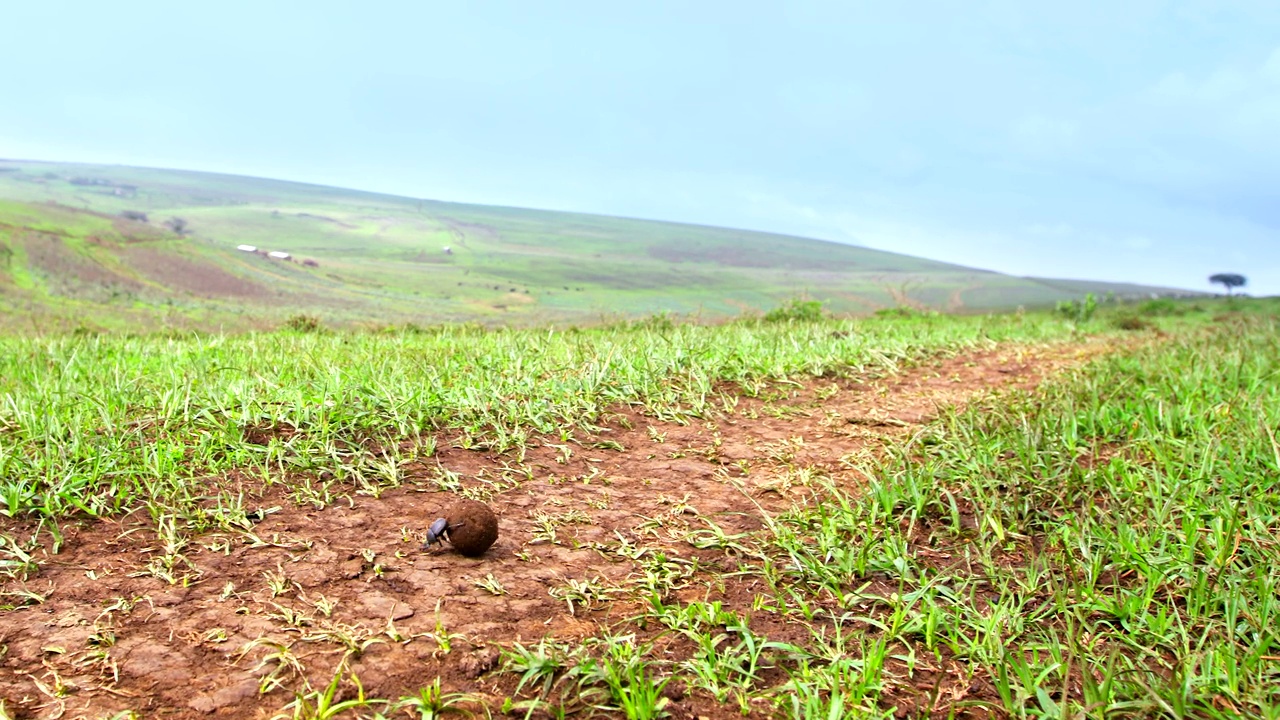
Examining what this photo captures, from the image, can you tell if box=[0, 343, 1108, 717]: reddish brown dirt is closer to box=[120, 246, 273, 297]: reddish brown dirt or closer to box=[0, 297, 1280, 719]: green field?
box=[0, 297, 1280, 719]: green field

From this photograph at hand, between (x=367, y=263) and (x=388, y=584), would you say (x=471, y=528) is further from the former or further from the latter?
(x=367, y=263)

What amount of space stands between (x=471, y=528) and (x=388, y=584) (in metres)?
0.29

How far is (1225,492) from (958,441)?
3.43ft

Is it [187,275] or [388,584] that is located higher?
[388,584]

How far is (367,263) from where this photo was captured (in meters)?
30.2

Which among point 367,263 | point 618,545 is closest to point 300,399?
point 618,545

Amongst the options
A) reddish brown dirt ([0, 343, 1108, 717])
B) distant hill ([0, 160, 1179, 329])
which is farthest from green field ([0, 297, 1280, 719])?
distant hill ([0, 160, 1179, 329])

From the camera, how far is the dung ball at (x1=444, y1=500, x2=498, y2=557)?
250 cm

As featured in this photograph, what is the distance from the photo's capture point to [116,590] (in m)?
2.35

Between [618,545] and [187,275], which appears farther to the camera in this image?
[187,275]

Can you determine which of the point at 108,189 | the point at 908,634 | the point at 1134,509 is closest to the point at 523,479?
the point at 908,634

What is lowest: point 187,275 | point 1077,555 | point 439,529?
point 187,275

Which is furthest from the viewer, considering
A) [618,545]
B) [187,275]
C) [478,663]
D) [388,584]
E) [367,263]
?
[367,263]

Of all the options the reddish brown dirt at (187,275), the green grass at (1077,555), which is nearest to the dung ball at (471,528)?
the green grass at (1077,555)
